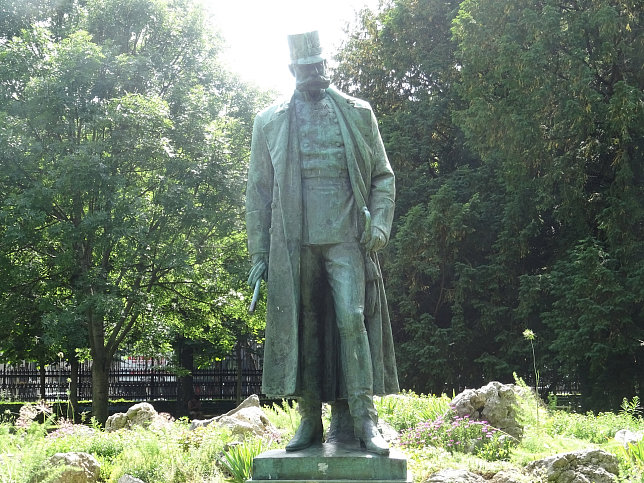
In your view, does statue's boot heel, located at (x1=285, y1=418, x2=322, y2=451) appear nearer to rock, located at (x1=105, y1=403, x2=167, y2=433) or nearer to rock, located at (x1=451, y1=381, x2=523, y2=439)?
rock, located at (x1=451, y1=381, x2=523, y2=439)

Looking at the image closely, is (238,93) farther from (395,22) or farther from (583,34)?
(583,34)

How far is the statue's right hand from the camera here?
5.54 metres

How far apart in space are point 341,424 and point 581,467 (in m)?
3.04

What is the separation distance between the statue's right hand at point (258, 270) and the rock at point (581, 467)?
12.2ft

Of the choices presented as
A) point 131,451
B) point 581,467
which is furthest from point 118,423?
point 581,467

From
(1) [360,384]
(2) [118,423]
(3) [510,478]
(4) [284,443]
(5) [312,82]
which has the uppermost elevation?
(5) [312,82]

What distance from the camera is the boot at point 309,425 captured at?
214 inches

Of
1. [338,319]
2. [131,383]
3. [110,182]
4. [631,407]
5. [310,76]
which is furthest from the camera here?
[131,383]

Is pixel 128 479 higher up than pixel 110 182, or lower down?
lower down

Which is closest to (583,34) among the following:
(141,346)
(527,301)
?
(527,301)

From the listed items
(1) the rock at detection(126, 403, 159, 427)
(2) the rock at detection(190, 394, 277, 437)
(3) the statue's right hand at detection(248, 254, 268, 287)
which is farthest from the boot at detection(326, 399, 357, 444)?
(1) the rock at detection(126, 403, 159, 427)

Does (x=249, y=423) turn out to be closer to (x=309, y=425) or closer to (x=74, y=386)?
(x=309, y=425)

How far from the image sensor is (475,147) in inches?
774

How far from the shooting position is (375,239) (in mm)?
5418
